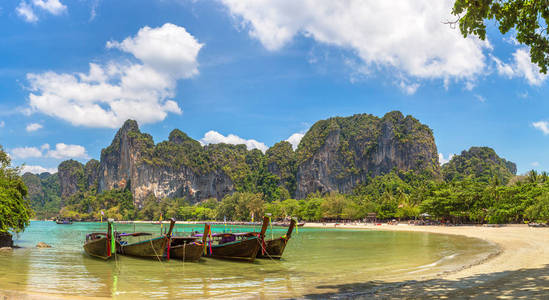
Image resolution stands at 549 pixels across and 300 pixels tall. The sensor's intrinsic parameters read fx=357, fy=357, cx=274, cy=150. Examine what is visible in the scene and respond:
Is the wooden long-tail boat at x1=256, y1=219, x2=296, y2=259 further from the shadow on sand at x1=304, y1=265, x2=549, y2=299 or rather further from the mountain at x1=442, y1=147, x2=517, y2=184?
the mountain at x1=442, y1=147, x2=517, y2=184

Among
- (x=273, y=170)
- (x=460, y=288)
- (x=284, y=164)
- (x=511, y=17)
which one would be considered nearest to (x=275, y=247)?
(x=460, y=288)

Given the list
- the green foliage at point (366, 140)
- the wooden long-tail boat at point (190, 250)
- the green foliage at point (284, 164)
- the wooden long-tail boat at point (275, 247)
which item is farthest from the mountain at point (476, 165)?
the wooden long-tail boat at point (190, 250)

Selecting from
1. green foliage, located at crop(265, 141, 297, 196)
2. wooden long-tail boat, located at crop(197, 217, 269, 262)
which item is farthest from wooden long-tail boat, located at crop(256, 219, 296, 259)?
green foliage, located at crop(265, 141, 297, 196)

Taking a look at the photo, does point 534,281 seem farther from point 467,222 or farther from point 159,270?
point 467,222

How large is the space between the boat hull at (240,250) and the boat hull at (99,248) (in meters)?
5.00

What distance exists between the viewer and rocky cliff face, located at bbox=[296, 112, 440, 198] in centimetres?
13738

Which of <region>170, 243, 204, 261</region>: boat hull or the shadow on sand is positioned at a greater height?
the shadow on sand

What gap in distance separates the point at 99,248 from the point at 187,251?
4697 mm

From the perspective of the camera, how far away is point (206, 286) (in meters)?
11.0

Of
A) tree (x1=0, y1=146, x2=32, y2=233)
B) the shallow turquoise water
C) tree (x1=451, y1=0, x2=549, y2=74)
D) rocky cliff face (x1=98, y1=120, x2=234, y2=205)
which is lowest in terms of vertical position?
the shallow turquoise water

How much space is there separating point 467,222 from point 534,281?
170 feet

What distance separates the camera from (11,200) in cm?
1989

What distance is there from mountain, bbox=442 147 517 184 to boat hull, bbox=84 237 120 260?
124 m

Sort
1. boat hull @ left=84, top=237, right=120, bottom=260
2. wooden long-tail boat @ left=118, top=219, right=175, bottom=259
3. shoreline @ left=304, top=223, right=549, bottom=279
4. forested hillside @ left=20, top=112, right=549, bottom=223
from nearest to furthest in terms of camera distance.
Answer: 1. shoreline @ left=304, top=223, right=549, bottom=279
2. wooden long-tail boat @ left=118, top=219, right=175, bottom=259
3. boat hull @ left=84, top=237, right=120, bottom=260
4. forested hillside @ left=20, top=112, right=549, bottom=223
